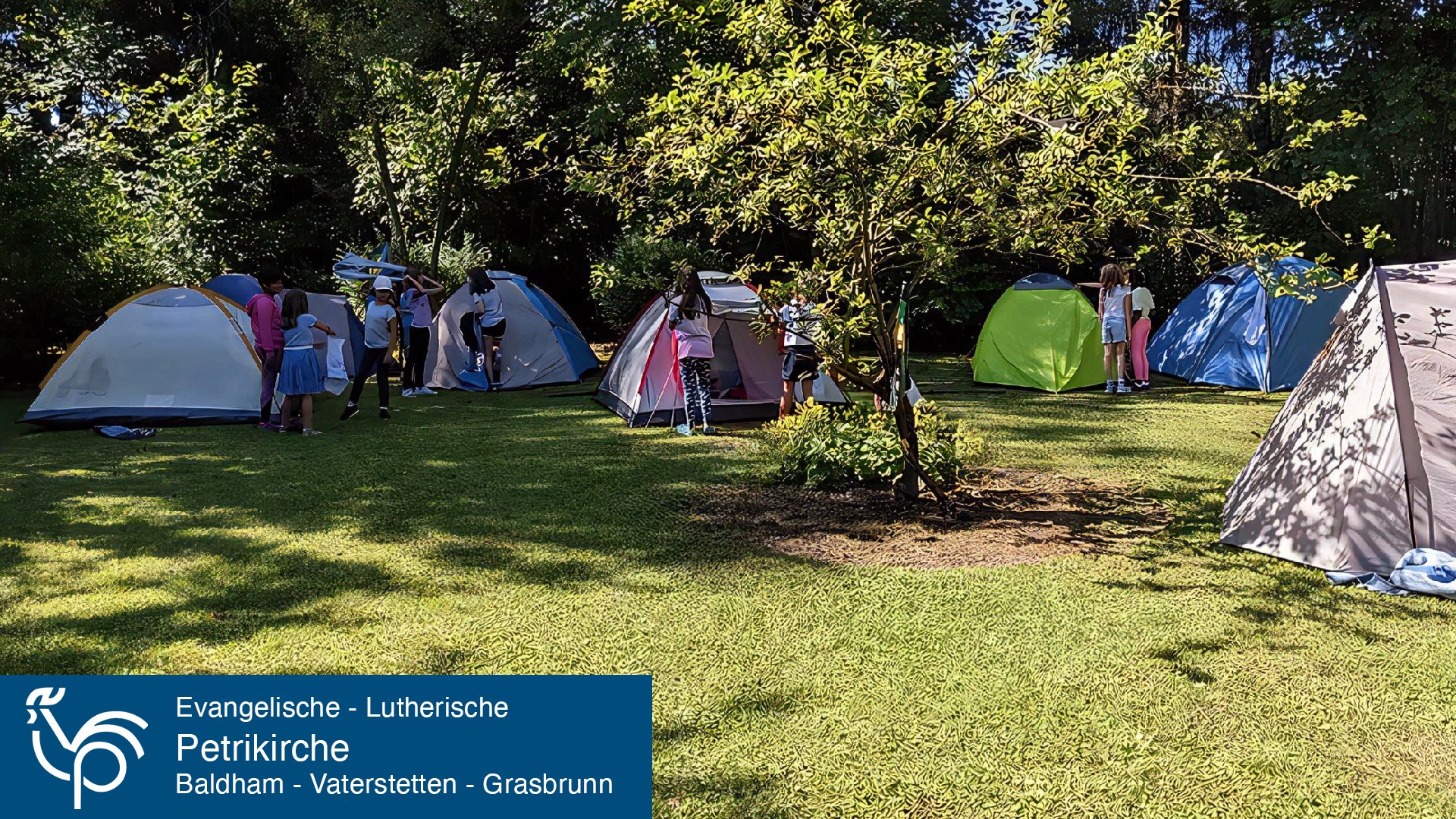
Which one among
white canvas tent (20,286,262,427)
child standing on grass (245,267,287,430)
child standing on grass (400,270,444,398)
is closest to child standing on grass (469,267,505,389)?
child standing on grass (400,270,444,398)

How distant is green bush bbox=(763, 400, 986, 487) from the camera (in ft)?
23.6

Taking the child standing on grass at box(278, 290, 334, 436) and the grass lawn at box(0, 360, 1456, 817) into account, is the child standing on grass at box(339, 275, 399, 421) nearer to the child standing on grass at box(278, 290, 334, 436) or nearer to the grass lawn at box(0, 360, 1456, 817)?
the child standing on grass at box(278, 290, 334, 436)

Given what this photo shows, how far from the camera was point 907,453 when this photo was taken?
671 centimetres

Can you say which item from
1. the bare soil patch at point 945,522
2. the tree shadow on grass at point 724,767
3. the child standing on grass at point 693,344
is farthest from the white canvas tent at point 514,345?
the tree shadow on grass at point 724,767

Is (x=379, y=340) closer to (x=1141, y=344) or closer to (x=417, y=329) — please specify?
(x=417, y=329)

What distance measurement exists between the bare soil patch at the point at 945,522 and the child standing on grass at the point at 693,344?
2470 mm

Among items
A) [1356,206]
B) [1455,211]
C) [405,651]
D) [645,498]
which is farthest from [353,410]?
[1455,211]

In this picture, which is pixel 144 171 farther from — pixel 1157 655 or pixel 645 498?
pixel 1157 655

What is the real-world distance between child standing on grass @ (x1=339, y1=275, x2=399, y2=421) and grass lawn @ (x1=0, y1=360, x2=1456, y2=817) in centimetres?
297

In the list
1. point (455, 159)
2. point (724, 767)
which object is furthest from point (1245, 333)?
point (724, 767)

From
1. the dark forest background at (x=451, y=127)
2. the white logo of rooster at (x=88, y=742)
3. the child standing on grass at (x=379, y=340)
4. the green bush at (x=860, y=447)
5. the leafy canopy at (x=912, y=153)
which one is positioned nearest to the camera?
the white logo of rooster at (x=88, y=742)

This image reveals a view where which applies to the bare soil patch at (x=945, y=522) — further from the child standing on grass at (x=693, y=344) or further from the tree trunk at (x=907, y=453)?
the child standing on grass at (x=693, y=344)

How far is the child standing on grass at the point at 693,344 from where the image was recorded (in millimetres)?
9625

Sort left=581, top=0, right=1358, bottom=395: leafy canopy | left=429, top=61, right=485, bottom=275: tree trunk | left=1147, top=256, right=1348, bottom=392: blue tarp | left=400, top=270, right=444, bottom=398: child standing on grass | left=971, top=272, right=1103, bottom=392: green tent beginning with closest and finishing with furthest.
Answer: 1. left=581, top=0, right=1358, bottom=395: leafy canopy
2. left=1147, top=256, right=1348, bottom=392: blue tarp
3. left=400, top=270, right=444, bottom=398: child standing on grass
4. left=971, top=272, right=1103, bottom=392: green tent
5. left=429, top=61, right=485, bottom=275: tree trunk
